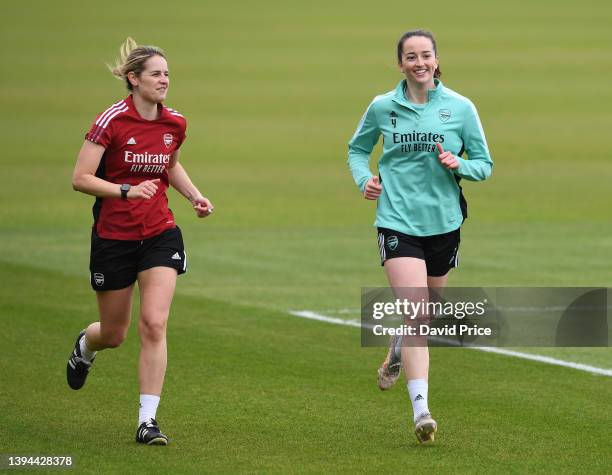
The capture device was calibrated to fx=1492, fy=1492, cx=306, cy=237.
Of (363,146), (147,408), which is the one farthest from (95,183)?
(363,146)

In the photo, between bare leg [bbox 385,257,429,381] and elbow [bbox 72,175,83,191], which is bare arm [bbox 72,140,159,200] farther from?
bare leg [bbox 385,257,429,381]

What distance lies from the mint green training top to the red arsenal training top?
57.2 inches

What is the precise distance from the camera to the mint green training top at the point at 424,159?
10.0 metres

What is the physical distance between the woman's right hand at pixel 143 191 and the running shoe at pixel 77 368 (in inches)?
66.2

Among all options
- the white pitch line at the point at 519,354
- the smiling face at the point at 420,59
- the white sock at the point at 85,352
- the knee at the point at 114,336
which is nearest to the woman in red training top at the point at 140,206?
the knee at the point at 114,336

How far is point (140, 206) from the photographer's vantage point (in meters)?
9.95

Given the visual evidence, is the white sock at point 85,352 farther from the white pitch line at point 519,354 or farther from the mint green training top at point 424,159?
the white pitch line at point 519,354

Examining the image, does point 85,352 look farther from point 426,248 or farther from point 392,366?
point 426,248

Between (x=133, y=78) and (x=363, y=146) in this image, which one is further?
(x=363, y=146)

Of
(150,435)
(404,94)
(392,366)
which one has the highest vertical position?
(404,94)

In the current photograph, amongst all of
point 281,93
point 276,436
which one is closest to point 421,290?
point 276,436

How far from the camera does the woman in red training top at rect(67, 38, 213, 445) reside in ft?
31.8

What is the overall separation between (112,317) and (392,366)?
6.91 feet

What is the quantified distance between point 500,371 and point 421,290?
2932 mm
